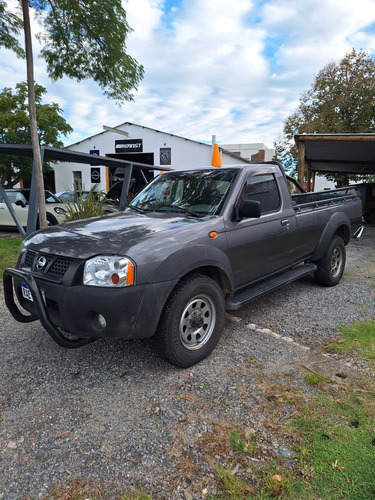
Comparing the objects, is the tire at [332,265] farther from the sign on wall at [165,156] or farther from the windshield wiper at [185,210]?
the sign on wall at [165,156]

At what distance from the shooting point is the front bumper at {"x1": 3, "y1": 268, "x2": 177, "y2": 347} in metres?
2.35

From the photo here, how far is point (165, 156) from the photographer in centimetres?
2227

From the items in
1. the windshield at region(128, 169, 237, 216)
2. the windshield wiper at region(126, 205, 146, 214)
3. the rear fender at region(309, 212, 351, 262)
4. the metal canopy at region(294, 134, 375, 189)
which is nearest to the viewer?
the windshield at region(128, 169, 237, 216)

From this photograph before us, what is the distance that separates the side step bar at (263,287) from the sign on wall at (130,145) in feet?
65.9

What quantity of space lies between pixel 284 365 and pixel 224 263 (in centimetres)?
105

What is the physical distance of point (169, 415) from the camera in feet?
7.63

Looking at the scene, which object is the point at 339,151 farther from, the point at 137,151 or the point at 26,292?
the point at 137,151

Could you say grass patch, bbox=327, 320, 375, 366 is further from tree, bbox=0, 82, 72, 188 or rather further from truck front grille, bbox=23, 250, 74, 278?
tree, bbox=0, 82, 72, 188

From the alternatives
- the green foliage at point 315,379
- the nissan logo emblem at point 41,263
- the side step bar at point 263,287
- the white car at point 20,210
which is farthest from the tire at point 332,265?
the white car at point 20,210

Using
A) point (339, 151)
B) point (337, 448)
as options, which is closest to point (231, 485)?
point (337, 448)

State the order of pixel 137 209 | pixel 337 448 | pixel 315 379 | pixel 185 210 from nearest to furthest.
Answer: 1. pixel 337 448
2. pixel 315 379
3. pixel 185 210
4. pixel 137 209

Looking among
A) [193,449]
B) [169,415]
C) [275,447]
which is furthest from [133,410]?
[275,447]

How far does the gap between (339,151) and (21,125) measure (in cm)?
1553

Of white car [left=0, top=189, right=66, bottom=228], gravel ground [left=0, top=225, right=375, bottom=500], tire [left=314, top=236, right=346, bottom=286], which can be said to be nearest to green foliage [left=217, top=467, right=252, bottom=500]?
gravel ground [left=0, top=225, right=375, bottom=500]
